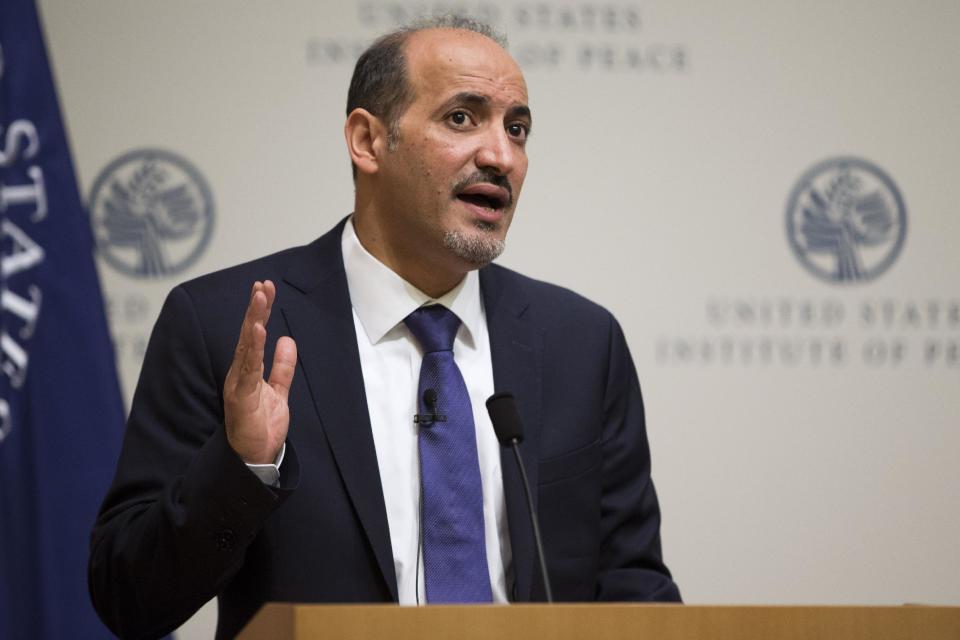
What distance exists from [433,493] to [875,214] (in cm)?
195

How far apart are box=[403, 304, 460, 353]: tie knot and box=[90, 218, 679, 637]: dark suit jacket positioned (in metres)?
0.10

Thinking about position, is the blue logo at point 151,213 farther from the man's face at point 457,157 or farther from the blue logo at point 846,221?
the blue logo at point 846,221

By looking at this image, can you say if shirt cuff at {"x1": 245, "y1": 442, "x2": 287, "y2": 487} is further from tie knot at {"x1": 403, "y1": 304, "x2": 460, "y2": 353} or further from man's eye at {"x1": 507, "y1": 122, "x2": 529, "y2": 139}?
man's eye at {"x1": 507, "y1": 122, "x2": 529, "y2": 139}

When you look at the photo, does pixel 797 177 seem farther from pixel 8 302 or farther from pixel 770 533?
pixel 8 302

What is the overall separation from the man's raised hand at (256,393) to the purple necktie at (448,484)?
0.39 m

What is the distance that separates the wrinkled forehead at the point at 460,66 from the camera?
A: 96.7 inches

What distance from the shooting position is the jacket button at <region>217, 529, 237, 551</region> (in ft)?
6.17

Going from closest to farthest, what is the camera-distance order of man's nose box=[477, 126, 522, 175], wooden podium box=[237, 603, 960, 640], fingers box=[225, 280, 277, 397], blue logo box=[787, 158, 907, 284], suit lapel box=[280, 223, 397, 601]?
wooden podium box=[237, 603, 960, 640], fingers box=[225, 280, 277, 397], suit lapel box=[280, 223, 397, 601], man's nose box=[477, 126, 522, 175], blue logo box=[787, 158, 907, 284]

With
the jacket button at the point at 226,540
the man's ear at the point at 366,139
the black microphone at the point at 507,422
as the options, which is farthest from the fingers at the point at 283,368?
the man's ear at the point at 366,139

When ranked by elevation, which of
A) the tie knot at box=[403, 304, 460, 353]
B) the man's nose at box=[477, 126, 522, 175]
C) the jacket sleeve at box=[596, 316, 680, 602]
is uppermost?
the man's nose at box=[477, 126, 522, 175]

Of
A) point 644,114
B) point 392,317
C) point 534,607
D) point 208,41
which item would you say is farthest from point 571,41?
point 534,607

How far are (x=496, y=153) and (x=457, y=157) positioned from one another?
0.08 meters

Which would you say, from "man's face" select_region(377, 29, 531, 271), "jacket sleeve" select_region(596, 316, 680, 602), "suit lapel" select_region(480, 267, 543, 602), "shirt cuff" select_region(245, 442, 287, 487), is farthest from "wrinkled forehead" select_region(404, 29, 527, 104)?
"shirt cuff" select_region(245, 442, 287, 487)

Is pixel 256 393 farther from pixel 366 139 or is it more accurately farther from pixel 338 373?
pixel 366 139
